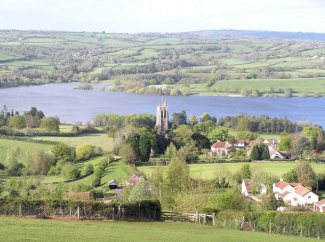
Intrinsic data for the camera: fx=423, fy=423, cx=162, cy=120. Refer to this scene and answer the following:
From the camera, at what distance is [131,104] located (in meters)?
61.9

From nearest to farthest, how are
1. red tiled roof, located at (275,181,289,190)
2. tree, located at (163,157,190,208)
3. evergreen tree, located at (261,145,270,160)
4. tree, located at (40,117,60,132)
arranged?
tree, located at (163,157,190,208)
red tiled roof, located at (275,181,289,190)
evergreen tree, located at (261,145,270,160)
tree, located at (40,117,60,132)

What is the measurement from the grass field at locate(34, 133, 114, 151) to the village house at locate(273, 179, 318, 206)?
14529 millimetres

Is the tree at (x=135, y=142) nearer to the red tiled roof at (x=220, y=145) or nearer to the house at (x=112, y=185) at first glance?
the red tiled roof at (x=220, y=145)

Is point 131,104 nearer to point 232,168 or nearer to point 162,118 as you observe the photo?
point 162,118

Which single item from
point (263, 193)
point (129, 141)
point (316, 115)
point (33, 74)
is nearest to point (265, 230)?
point (263, 193)

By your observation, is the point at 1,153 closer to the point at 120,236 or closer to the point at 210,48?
the point at 120,236

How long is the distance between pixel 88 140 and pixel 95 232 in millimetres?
27337

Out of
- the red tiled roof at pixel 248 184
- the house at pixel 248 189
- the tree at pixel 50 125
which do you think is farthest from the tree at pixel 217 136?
the house at pixel 248 189

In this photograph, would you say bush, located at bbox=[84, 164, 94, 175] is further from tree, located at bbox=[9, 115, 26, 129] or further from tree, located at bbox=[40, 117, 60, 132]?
tree, located at bbox=[9, 115, 26, 129]

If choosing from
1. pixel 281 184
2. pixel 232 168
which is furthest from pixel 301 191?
pixel 232 168

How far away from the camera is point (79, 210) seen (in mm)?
8766

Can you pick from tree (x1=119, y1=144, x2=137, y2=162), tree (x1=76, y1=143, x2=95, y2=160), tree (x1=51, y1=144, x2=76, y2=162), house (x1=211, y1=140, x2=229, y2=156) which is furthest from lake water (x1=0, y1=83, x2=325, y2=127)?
tree (x1=119, y1=144, x2=137, y2=162)

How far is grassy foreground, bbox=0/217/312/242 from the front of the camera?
6.16 metres

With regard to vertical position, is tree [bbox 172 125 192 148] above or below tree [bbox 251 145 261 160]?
above
